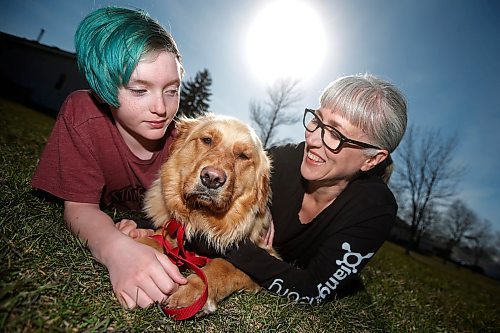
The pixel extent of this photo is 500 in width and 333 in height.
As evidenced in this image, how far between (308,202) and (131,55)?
7.40 feet

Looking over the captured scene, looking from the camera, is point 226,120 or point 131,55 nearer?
point 131,55

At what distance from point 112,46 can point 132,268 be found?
160 centimetres

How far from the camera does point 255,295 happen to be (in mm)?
2471

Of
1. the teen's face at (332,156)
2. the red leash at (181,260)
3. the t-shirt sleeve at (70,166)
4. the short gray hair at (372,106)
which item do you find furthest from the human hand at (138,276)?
the short gray hair at (372,106)

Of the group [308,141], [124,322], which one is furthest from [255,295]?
[308,141]

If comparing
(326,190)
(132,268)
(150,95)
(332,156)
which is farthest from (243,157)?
(132,268)

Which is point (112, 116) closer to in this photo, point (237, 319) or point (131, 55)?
point (131, 55)

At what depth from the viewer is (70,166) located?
2289 mm

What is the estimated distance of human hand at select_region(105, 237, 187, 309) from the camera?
163 cm

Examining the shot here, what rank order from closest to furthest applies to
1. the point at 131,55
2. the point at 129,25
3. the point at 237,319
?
the point at 237,319, the point at 131,55, the point at 129,25

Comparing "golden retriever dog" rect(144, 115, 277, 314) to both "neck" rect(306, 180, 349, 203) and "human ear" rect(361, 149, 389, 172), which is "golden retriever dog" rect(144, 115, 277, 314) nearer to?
"neck" rect(306, 180, 349, 203)

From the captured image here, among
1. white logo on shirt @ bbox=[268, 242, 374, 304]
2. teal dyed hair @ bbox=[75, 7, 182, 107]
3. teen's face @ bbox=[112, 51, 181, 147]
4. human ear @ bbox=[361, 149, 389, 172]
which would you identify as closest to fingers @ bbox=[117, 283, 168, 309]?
white logo on shirt @ bbox=[268, 242, 374, 304]

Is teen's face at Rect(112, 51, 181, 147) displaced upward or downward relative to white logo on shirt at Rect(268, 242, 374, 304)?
upward

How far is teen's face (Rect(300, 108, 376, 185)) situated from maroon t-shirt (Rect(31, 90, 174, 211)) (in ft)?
5.21
